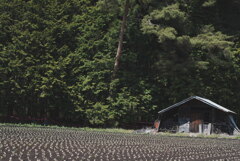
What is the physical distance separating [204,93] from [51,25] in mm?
17817

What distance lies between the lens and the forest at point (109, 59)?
112ft

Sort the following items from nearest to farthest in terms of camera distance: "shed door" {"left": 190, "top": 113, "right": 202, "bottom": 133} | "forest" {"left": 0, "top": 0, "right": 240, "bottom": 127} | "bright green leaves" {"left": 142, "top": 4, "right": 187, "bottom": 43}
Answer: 1. "bright green leaves" {"left": 142, "top": 4, "right": 187, "bottom": 43}
2. "shed door" {"left": 190, "top": 113, "right": 202, "bottom": 133}
3. "forest" {"left": 0, "top": 0, "right": 240, "bottom": 127}

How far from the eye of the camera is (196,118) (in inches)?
1305

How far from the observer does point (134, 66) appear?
39.1 meters

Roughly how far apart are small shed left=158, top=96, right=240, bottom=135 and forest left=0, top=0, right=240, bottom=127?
2.36 m

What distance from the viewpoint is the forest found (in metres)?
34.2

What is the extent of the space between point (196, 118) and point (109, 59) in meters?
10.4

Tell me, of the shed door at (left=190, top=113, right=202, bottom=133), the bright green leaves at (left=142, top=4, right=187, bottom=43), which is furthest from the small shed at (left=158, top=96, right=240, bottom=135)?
the bright green leaves at (left=142, top=4, right=187, bottom=43)

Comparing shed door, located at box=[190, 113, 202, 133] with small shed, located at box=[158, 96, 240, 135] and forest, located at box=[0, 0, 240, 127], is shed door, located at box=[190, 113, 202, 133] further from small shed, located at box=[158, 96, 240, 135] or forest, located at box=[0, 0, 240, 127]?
forest, located at box=[0, 0, 240, 127]

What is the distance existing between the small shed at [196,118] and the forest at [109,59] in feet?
7.75

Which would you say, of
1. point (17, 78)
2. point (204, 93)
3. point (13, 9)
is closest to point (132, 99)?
point (204, 93)

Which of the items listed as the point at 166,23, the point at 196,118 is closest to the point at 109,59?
the point at 166,23

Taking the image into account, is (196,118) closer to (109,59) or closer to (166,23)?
(166,23)

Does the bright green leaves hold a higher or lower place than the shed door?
higher
